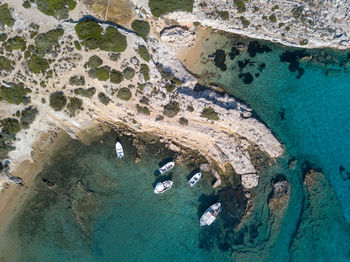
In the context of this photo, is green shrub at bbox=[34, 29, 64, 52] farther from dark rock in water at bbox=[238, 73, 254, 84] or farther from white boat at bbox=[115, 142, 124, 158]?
dark rock in water at bbox=[238, 73, 254, 84]

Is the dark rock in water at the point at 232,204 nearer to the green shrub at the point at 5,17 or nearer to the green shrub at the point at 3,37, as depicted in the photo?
the green shrub at the point at 3,37

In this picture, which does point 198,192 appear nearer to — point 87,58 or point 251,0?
point 87,58

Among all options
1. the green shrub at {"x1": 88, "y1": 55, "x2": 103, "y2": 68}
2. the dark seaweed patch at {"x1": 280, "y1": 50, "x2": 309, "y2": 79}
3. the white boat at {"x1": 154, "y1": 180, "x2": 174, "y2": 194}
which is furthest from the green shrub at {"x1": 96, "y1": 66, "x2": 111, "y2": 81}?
the dark seaweed patch at {"x1": 280, "y1": 50, "x2": 309, "y2": 79}

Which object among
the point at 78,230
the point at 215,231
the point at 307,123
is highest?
the point at 307,123

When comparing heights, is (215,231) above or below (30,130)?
below

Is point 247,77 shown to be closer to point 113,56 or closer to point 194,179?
point 194,179

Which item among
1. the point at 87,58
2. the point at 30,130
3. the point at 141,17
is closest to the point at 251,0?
the point at 141,17

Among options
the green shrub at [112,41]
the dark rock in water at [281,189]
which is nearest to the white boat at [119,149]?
the green shrub at [112,41]
